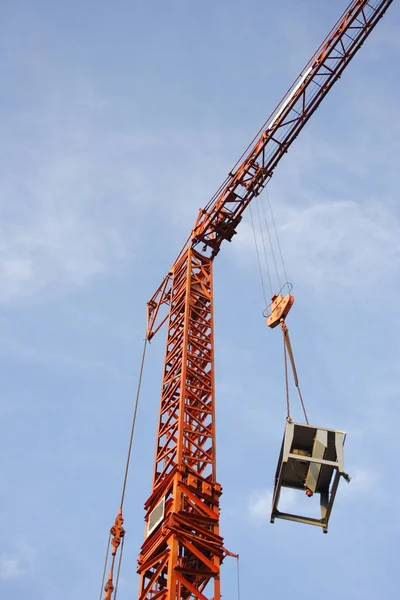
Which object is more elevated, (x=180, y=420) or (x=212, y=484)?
(x=180, y=420)

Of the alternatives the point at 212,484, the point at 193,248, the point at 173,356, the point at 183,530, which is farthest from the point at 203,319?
the point at 183,530

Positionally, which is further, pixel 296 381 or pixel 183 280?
pixel 183 280

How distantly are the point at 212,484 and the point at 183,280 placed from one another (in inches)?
432

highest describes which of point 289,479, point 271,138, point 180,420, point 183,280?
point 271,138

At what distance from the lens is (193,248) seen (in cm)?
3366

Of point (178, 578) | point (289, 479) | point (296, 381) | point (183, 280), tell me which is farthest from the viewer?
point (183, 280)

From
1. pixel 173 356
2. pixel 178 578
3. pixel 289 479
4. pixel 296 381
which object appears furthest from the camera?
pixel 173 356

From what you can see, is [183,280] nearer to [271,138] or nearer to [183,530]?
[271,138]

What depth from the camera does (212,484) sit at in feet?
77.7

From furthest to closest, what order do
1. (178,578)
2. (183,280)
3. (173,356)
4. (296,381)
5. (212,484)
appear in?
1. (183,280)
2. (173,356)
3. (296,381)
4. (212,484)
5. (178,578)

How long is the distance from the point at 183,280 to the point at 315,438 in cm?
1247

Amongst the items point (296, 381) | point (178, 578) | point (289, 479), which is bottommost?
point (178, 578)

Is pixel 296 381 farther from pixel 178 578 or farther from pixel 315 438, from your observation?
pixel 178 578

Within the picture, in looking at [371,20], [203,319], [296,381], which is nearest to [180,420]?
[296,381]
